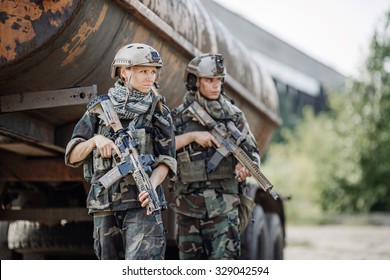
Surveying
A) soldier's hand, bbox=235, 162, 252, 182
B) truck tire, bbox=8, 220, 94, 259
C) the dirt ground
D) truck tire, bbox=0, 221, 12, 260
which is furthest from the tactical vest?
the dirt ground

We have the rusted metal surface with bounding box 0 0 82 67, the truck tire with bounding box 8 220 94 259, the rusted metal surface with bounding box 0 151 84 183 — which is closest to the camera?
the rusted metal surface with bounding box 0 0 82 67

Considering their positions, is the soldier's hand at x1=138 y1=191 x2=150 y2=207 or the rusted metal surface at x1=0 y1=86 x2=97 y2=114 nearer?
the soldier's hand at x1=138 y1=191 x2=150 y2=207

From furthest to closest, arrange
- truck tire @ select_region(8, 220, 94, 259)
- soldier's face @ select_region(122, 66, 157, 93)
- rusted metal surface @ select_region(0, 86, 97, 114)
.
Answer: truck tire @ select_region(8, 220, 94, 259) → rusted metal surface @ select_region(0, 86, 97, 114) → soldier's face @ select_region(122, 66, 157, 93)

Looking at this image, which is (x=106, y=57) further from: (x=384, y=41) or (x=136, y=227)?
(x=384, y=41)

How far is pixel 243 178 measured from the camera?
17.9ft

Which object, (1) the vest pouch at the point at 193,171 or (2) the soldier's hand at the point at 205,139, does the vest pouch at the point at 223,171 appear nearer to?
(1) the vest pouch at the point at 193,171

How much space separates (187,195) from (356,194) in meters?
11.3

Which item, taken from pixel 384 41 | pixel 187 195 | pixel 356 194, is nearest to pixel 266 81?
pixel 187 195

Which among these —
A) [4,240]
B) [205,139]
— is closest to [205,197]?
[205,139]

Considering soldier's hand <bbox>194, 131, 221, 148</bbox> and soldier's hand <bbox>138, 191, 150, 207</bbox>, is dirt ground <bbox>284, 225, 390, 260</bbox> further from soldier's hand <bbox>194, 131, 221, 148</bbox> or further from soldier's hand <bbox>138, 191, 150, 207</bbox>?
soldier's hand <bbox>138, 191, 150, 207</bbox>

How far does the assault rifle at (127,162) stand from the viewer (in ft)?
14.0

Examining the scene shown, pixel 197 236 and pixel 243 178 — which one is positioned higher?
pixel 243 178

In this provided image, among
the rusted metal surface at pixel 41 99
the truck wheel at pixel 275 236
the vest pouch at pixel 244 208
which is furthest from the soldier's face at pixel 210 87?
the truck wheel at pixel 275 236

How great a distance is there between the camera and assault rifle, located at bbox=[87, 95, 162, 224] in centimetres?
428
